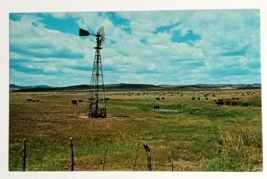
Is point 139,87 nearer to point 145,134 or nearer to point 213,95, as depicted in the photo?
point 145,134

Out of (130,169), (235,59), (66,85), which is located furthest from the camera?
(66,85)

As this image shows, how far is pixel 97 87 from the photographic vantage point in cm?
886

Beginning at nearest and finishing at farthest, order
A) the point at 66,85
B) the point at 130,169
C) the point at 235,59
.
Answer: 1. the point at 130,169
2. the point at 235,59
3. the point at 66,85

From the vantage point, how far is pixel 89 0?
323 inches

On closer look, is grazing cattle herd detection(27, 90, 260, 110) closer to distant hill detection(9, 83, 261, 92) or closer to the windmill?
distant hill detection(9, 83, 261, 92)

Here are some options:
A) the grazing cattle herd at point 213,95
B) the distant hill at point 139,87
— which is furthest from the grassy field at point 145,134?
the distant hill at point 139,87

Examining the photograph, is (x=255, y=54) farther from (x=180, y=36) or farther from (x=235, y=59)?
(x=180, y=36)

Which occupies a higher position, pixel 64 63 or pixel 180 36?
pixel 180 36

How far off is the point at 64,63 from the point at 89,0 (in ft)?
6.56

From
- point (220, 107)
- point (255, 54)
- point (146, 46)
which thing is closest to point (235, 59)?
point (255, 54)

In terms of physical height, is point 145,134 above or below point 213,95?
below

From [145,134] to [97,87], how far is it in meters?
2.09

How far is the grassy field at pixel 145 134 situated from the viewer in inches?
308

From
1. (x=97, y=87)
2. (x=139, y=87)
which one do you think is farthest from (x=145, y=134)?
(x=97, y=87)
